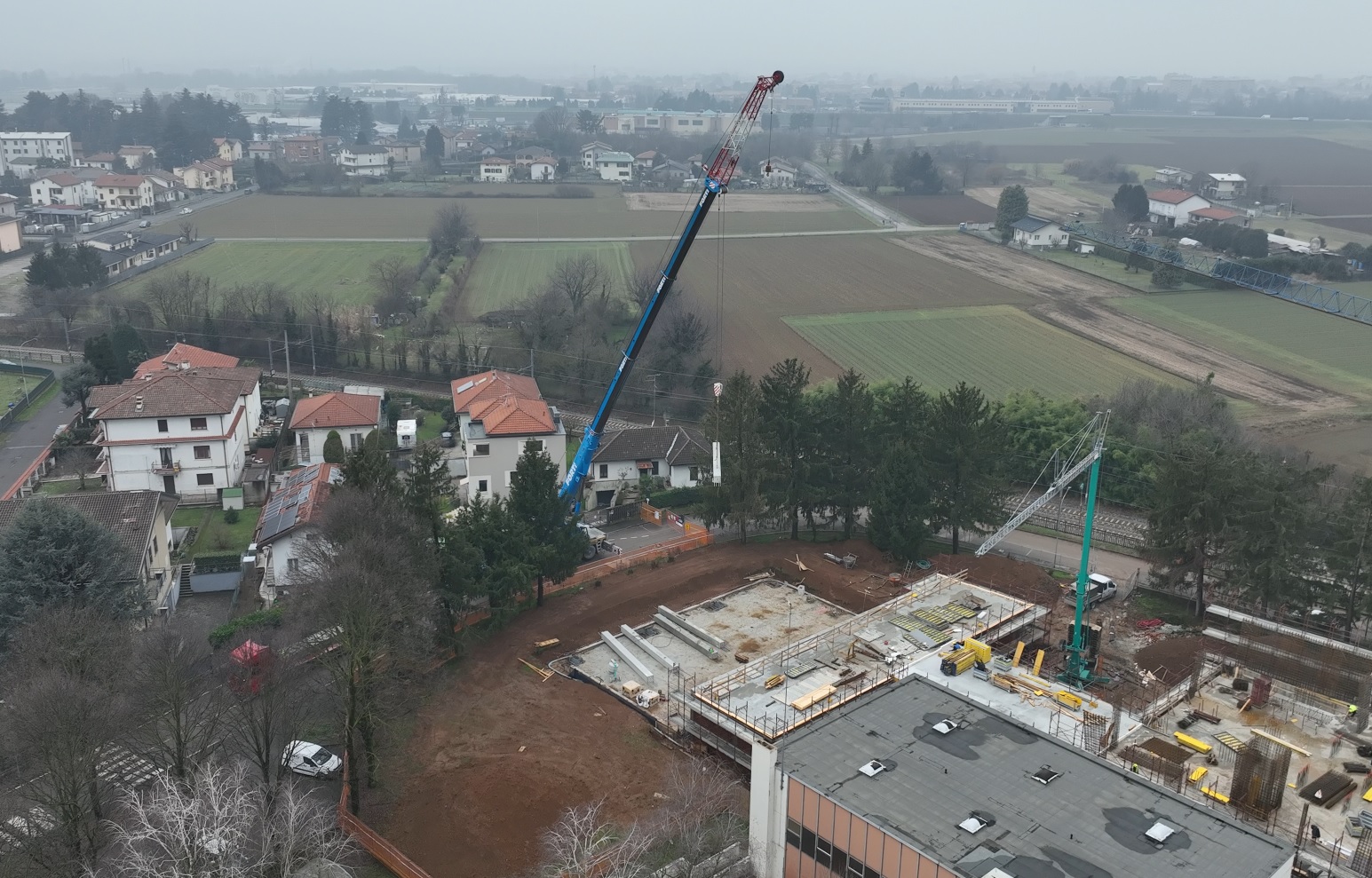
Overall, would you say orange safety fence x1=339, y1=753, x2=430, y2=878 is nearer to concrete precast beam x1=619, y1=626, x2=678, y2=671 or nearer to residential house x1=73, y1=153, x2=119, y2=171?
concrete precast beam x1=619, y1=626, x2=678, y2=671

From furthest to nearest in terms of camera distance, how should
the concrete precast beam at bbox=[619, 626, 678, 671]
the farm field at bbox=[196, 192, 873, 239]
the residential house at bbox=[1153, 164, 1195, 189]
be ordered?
the residential house at bbox=[1153, 164, 1195, 189]
the farm field at bbox=[196, 192, 873, 239]
the concrete precast beam at bbox=[619, 626, 678, 671]

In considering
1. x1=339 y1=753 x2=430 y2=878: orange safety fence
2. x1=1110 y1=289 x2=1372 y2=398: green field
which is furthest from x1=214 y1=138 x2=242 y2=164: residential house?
x1=339 y1=753 x2=430 y2=878: orange safety fence

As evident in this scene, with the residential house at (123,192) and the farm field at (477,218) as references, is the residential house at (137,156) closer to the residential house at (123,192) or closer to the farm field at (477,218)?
the residential house at (123,192)

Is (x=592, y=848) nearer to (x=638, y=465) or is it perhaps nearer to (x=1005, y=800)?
(x=1005, y=800)

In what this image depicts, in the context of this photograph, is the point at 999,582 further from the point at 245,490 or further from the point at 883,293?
the point at 883,293

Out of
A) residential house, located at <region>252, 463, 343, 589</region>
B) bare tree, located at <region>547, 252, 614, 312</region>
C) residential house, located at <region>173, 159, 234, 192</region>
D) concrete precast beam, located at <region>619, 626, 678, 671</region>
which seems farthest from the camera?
residential house, located at <region>173, 159, 234, 192</region>

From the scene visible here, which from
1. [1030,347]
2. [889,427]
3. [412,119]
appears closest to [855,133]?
[412,119]
